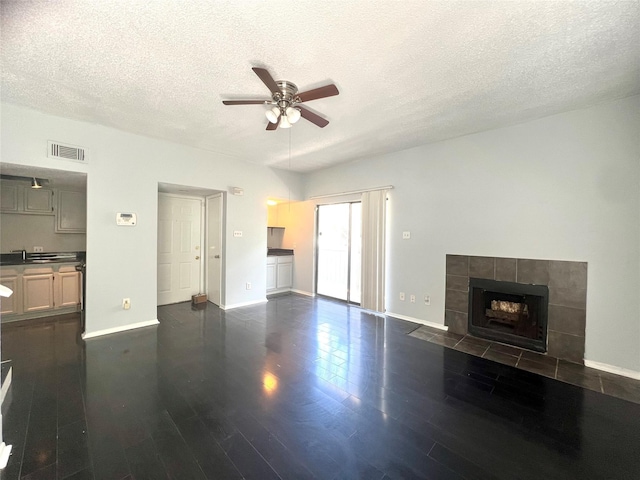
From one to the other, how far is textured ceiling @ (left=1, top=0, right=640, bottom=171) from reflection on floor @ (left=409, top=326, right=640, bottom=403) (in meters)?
2.72

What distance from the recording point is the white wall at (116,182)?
2.99 m

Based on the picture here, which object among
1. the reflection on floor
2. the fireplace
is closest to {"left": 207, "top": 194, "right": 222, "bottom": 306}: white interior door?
the reflection on floor

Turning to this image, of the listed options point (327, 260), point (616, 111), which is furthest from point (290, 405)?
point (616, 111)

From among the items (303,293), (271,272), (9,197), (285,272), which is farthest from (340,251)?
(9,197)

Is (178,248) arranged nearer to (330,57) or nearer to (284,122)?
(284,122)

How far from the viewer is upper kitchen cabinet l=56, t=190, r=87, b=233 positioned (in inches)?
178

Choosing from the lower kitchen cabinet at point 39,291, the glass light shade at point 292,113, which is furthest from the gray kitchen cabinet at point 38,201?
the glass light shade at point 292,113

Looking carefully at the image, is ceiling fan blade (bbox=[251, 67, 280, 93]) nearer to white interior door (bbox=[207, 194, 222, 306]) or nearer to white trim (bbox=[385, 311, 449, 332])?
white interior door (bbox=[207, 194, 222, 306])

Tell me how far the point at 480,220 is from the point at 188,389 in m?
3.84

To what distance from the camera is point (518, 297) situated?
330cm

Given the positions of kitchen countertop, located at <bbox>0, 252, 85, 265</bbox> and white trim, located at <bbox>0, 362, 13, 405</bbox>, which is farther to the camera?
kitchen countertop, located at <bbox>0, 252, 85, 265</bbox>

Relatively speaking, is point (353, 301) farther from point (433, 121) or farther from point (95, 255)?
point (95, 255)

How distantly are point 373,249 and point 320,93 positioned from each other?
293 cm

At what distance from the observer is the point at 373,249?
4.58m
